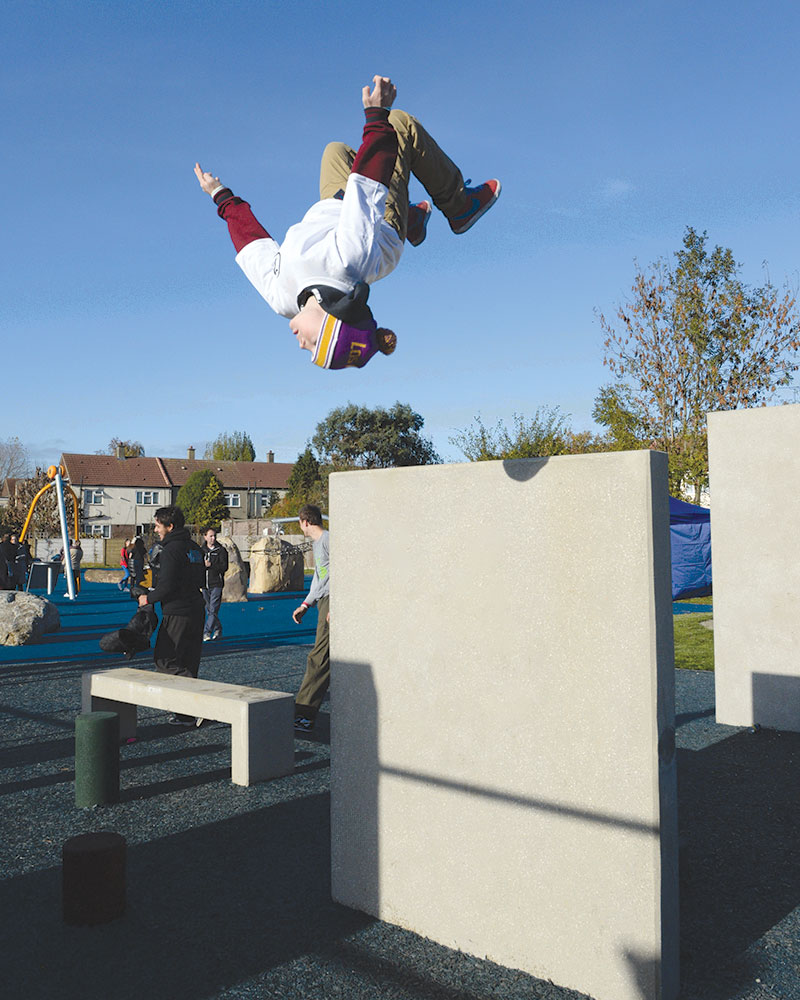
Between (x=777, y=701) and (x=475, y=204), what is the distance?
21.2 ft

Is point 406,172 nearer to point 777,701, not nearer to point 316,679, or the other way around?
point 316,679

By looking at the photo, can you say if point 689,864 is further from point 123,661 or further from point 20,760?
point 123,661

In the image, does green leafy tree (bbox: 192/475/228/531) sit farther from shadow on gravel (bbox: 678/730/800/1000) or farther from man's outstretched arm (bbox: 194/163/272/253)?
man's outstretched arm (bbox: 194/163/272/253)

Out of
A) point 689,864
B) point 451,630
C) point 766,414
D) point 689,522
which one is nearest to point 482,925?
point 451,630

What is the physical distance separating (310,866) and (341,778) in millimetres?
814

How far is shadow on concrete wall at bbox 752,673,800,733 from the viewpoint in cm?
739

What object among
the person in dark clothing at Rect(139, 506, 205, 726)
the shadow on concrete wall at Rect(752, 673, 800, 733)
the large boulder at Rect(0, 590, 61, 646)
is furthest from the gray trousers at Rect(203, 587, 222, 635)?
the shadow on concrete wall at Rect(752, 673, 800, 733)

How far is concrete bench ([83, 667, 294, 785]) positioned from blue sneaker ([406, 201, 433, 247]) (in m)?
4.07

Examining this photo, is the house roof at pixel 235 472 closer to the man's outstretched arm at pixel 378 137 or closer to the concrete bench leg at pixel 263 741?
the concrete bench leg at pixel 263 741

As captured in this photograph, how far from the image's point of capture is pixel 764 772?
6.16 metres

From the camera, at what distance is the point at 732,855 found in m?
4.50

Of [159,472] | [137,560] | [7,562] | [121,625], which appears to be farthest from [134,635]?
[159,472]

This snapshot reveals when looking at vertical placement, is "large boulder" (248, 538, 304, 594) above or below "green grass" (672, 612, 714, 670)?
above

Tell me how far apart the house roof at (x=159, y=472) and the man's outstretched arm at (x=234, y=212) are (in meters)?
69.1
